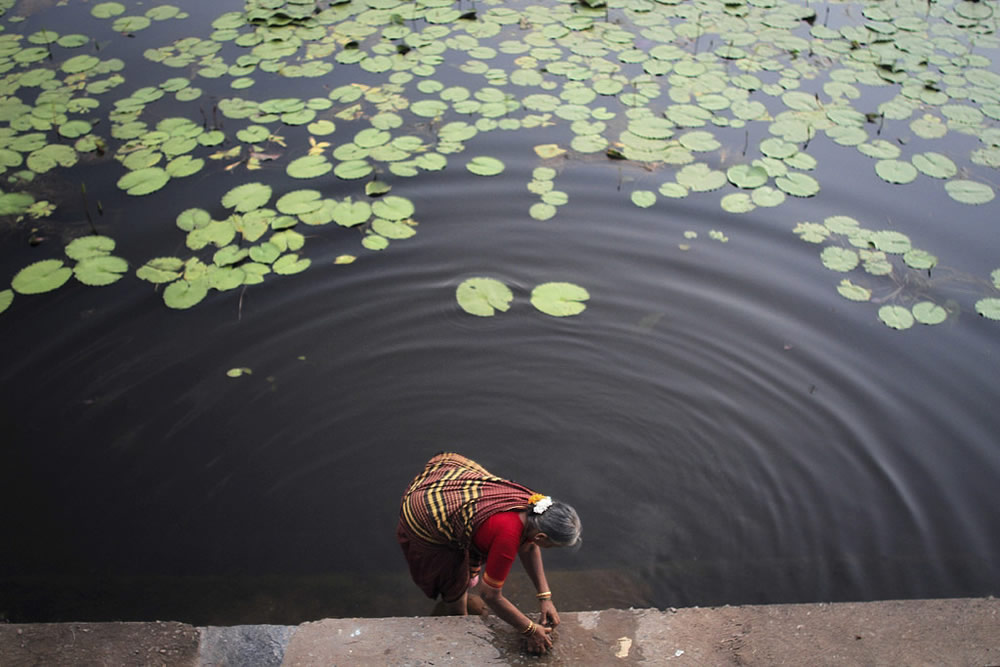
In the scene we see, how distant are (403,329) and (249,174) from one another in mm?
1908

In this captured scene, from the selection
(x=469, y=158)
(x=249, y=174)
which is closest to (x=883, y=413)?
(x=469, y=158)

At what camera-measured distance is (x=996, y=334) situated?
451 cm

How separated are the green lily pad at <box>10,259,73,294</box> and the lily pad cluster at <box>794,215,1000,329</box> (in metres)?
4.81

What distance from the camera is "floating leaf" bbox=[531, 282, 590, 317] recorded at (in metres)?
4.71

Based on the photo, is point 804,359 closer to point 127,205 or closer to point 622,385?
point 622,385

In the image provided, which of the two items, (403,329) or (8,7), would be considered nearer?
(403,329)

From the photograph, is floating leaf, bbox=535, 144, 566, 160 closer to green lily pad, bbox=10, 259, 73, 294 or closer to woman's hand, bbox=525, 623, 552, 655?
green lily pad, bbox=10, 259, 73, 294

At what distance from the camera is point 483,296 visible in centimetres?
478

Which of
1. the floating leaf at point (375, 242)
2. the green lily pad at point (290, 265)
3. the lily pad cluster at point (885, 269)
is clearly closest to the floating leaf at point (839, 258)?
the lily pad cluster at point (885, 269)

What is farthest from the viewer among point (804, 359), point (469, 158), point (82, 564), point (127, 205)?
point (469, 158)

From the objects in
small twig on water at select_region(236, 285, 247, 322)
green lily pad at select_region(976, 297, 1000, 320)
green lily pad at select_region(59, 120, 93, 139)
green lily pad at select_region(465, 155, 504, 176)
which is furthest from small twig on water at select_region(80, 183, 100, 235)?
green lily pad at select_region(976, 297, 1000, 320)

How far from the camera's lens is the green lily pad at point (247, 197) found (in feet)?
17.0

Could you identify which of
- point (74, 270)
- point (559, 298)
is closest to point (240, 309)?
point (74, 270)

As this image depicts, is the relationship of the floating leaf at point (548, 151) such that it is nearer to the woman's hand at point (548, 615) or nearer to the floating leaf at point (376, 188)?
the floating leaf at point (376, 188)
